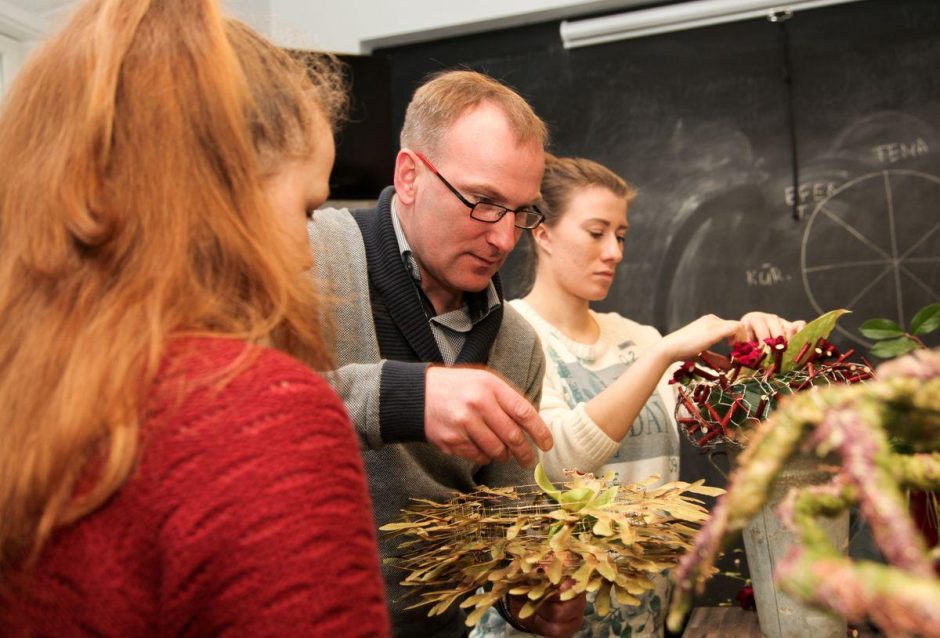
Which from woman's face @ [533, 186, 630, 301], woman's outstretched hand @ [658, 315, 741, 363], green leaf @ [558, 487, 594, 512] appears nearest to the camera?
green leaf @ [558, 487, 594, 512]

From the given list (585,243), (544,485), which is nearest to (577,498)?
(544,485)

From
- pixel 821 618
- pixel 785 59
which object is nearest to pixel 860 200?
pixel 785 59

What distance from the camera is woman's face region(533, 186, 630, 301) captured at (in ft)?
8.02

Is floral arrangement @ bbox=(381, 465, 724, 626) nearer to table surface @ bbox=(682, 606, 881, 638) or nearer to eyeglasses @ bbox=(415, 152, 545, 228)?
table surface @ bbox=(682, 606, 881, 638)

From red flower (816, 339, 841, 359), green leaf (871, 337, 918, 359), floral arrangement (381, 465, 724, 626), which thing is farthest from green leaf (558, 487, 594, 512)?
green leaf (871, 337, 918, 359)

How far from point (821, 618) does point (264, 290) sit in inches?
39.6

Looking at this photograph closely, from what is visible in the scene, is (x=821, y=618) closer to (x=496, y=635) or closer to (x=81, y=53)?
(x=496, y=635)

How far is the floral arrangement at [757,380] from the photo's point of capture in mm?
1325

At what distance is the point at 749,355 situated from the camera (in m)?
1.38

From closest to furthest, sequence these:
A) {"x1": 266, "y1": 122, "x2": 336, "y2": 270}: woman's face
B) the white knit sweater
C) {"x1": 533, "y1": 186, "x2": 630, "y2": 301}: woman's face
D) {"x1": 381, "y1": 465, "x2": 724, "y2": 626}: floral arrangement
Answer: {"x1": 266, "y1": 122, "x2": 336, "y2": 270}: woman's face < {"x1": 381, "y1": 465, "x2": 724, "y2": 626}: floral arrangement < the white knit sweater < {"x1": 533, "y1": 186, "x2": 630, "y2": 301}: woman's face

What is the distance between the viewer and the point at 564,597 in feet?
3.82

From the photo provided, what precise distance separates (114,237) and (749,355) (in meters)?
0.97

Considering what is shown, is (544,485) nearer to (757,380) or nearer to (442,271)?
(757,380)

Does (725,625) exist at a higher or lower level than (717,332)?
lower
